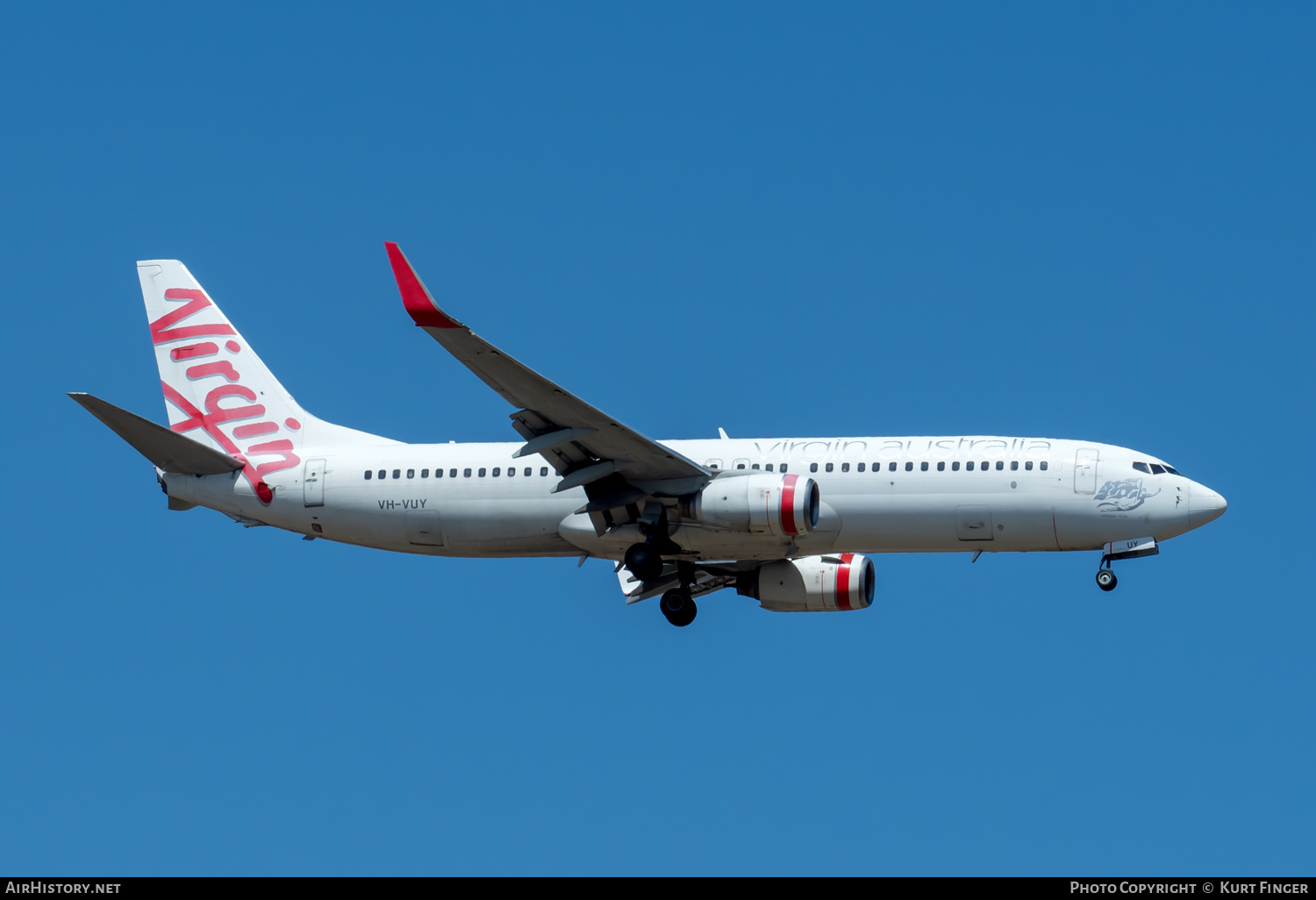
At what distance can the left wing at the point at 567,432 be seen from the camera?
124 feet

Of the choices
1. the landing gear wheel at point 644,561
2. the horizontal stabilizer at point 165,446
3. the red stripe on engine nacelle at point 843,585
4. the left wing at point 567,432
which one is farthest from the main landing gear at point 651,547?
the horizontal stabilizer at point 165,446

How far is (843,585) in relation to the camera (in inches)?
1868

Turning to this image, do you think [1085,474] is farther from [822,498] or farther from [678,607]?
[678,607]

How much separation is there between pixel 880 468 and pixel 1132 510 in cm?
588

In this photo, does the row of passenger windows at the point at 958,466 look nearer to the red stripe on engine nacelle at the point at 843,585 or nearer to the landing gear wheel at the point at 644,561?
the red stripe on engine nacelle at the point at 843,585

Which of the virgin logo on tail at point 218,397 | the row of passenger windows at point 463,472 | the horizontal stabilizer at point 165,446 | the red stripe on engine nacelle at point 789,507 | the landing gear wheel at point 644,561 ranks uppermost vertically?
the virgin logo on tail at point 218,397

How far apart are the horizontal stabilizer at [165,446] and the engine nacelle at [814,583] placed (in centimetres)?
1377

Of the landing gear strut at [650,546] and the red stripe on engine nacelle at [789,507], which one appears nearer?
the red stripe on engine nacelle at [789,507]

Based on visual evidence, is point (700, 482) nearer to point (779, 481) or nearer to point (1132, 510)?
point (779, 481)

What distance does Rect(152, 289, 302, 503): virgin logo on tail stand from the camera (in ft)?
156

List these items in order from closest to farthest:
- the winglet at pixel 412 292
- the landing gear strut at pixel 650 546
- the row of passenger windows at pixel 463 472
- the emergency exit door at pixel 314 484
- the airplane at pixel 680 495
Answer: the winglet at pixel 412 292, the airplane at pixel 680 495, the landing gear strut at pixel 650 546, the row of passenger windows at pixel 463 472, the emergency exit door at pixel 314 484

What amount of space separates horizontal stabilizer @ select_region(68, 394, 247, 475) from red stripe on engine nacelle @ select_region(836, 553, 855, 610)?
15482mm

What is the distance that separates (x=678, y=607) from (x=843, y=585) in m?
4.26
